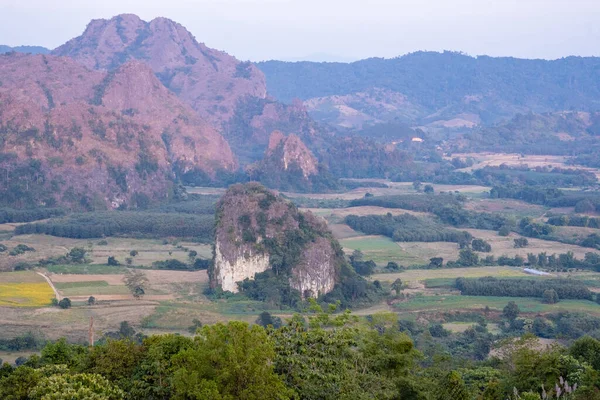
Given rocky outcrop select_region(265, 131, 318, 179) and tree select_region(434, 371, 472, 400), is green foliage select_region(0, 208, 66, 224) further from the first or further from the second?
tree select_region(434, 371, 472, 400)

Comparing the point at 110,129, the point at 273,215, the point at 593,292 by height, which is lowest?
the point at 593,292

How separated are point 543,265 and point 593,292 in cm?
854

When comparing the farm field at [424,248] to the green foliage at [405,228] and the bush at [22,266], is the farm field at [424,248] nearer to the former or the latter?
the green foliage at [405,228]

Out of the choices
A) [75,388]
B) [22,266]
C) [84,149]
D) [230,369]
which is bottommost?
[22,266]

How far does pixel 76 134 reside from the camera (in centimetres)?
8081

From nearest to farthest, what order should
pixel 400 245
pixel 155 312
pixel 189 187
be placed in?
1. pixel 155 312
2. pixel 400 245
3. pixel 189 187

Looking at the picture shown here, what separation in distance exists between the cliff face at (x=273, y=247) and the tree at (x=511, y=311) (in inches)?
409

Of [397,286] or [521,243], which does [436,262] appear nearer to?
[397,286]

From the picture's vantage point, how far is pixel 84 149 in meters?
80.4

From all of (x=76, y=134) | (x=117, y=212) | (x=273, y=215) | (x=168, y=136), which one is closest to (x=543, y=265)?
(x=273, y=215)

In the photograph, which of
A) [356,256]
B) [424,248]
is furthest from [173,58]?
[356,256]

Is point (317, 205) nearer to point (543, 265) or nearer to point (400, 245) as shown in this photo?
point (400, 245)

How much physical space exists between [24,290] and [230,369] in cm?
2788

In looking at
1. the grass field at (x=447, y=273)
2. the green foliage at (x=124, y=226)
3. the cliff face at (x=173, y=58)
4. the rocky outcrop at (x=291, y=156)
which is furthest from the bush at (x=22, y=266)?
the cliff face at (x=173, y=58)
